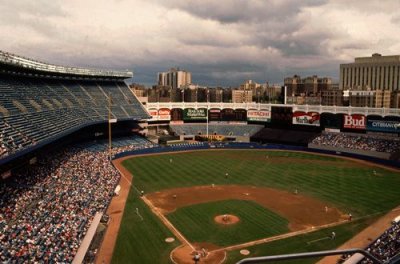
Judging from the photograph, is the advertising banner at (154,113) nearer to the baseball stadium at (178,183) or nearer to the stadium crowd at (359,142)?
the baseball stadium at (178,183)

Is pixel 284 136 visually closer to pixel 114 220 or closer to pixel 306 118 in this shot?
pixel 306 118

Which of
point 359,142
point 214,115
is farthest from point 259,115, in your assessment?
point 359,142

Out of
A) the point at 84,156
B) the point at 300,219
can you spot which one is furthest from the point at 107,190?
the point at 300,219

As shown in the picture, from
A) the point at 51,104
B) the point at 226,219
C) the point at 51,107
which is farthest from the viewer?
the point at 51,104

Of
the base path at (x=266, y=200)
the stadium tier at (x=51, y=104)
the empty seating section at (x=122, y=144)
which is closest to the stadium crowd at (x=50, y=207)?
the stadium tier at (x=51, y=104)

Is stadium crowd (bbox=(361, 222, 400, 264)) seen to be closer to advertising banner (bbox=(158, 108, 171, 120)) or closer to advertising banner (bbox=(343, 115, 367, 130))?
advertising banner (bbox=(343, 115, 367, 130))

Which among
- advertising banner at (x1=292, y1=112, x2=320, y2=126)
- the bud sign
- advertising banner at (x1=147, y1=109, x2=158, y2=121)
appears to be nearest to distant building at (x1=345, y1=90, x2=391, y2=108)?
advertising banner at (x1=292, y1=112, x2=320, y2=126)
